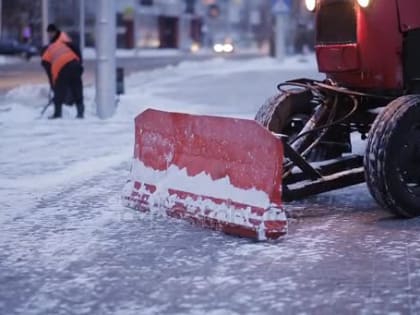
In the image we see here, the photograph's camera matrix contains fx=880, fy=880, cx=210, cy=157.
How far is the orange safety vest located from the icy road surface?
5.68m

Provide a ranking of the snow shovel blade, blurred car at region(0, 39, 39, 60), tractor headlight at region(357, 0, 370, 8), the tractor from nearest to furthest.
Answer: the snow shovel blade < the tractor < tractor headlight at region(357, 0, 370, 8) < blurred car at region(0, 39, 39, 60)

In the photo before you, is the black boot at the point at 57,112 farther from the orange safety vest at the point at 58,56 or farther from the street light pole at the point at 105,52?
the street light pole at the point at 105,52

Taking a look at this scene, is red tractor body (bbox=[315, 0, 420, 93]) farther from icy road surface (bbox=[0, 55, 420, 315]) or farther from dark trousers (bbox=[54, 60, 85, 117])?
dark trousers (bbox=[54, 60, 85, 117])

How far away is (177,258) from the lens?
635cm

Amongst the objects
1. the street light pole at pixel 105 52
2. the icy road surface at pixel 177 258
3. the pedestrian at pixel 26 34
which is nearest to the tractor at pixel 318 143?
the icy road surface at pixel 177 258

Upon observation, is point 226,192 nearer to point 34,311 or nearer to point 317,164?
point 317,164

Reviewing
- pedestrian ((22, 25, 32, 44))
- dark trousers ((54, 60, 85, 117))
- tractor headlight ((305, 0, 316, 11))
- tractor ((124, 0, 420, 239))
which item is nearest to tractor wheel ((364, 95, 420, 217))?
tractor ((124, 0, 420, 239))

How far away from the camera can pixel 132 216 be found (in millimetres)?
7738

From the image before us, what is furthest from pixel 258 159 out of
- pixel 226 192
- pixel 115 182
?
pixel 115 182

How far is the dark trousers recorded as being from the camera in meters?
15.7

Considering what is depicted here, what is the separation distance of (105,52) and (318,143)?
27.2 feet

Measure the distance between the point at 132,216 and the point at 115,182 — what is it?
181 centimetres

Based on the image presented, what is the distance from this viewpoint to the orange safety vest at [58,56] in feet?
51.5

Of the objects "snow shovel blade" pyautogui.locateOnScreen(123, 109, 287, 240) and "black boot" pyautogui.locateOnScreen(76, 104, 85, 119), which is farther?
"black boot" pyautogui.locateOnScreen(76, 104, 85, 119)
